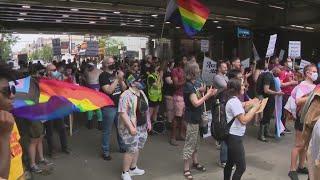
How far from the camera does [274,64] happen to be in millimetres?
10242

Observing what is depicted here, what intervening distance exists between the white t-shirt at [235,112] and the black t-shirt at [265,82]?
369cm

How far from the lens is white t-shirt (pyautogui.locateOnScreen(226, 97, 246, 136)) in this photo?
5.40 meters

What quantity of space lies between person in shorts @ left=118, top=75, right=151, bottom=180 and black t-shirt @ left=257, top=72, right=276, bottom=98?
11.4 feet

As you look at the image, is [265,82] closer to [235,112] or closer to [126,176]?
[235,112]

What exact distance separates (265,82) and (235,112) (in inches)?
150

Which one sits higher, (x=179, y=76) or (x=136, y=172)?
(x=179, y=76)

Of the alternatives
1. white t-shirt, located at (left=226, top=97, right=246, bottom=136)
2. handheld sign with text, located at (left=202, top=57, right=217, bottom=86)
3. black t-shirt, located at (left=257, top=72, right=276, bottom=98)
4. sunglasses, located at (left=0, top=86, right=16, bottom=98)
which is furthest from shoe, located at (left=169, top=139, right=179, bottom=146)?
sunglasses, located at (left=0, top=86, right=16, bottom=98)

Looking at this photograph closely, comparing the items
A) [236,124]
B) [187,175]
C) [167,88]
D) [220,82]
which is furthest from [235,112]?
[167,88]

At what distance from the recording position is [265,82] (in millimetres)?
8977

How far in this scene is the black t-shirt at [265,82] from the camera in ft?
29.3

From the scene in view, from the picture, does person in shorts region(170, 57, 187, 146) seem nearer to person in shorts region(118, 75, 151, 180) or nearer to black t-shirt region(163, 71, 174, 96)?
black t-shirt region(163, 71, 174, 96)

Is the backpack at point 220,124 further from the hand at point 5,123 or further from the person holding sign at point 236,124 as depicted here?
the hand at point 5,123

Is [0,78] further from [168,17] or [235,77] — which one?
[168,17]

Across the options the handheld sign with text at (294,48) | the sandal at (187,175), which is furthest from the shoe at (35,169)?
the handheld sign with text at (294,48)
